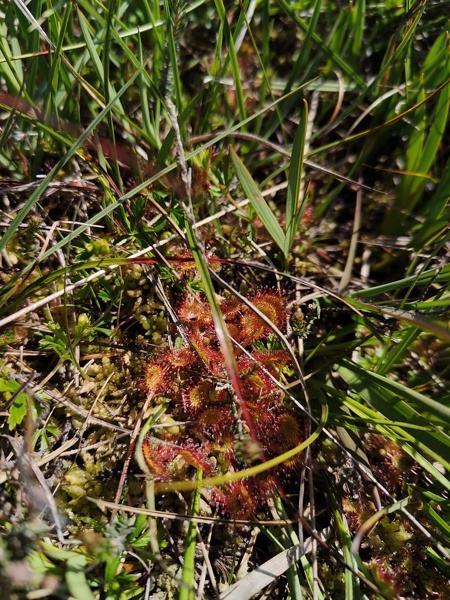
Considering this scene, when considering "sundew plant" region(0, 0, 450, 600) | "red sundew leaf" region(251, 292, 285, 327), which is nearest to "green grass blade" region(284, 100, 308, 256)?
"sundew plant" region(0, 0, 450, 600)

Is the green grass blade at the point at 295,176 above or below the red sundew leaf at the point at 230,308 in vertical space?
above

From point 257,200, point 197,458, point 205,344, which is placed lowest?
point 197,458

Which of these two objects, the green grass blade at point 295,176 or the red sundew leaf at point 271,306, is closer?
the green grass blade at point 295,176

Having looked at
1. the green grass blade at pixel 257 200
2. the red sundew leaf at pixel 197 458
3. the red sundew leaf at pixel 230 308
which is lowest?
the red sundew leaf at pixel 197 458

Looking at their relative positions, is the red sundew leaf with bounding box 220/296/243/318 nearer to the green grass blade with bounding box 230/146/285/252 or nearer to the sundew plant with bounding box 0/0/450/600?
the sundew plant with bounding box 0/0/450/600

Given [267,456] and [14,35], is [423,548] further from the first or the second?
[14,35]

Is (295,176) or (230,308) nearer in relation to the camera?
(295,176)

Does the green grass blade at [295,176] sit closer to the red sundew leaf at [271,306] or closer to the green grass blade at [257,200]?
the green grass blade at [257,200]

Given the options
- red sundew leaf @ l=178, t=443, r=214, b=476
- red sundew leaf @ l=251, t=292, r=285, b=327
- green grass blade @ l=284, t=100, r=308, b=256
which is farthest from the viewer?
red sundew leaf @ l=251, t=292, r=285, b=327

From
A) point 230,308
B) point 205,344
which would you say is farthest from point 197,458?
point 230,308

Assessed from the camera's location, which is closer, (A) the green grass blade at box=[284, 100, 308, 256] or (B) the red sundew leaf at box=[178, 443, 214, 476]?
(A) the green grass blade at box=[284, 100, 308, 256]

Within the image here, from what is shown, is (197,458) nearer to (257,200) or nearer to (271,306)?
(271,306)

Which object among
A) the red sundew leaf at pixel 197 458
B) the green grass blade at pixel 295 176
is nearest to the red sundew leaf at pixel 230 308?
the green grass blade at pixel 295 176
